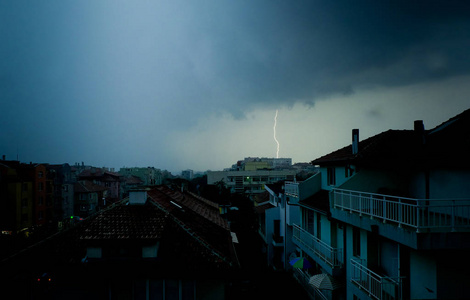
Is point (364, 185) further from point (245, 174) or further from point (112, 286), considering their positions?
point (245, 174)

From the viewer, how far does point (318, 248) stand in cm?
1605

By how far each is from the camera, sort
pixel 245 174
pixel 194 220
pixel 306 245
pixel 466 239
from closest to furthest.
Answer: pixel 466 239
pixel 194 220
pixel 306 245
pixel 245 174

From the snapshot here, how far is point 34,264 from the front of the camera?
36.8 ft

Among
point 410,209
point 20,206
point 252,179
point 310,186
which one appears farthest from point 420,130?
point 252,179

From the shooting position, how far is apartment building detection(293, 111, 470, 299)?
7.87 meters

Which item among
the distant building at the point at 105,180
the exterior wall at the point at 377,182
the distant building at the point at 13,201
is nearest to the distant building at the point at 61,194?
the distant building at the point at 13,201

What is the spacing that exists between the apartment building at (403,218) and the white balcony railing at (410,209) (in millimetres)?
26

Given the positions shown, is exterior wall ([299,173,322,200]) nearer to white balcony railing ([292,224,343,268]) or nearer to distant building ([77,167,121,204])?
white balcony railing ([292,224,343,268])

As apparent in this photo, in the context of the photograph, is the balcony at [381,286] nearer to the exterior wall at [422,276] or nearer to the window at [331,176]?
the exterior wall at [422,276]

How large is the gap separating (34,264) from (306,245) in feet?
49.5

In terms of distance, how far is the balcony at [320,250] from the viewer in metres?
14.1

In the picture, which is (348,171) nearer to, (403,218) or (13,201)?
(403,218)

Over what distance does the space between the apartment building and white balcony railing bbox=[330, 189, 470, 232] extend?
3 cm

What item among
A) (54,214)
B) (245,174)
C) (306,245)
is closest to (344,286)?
(306,245)
